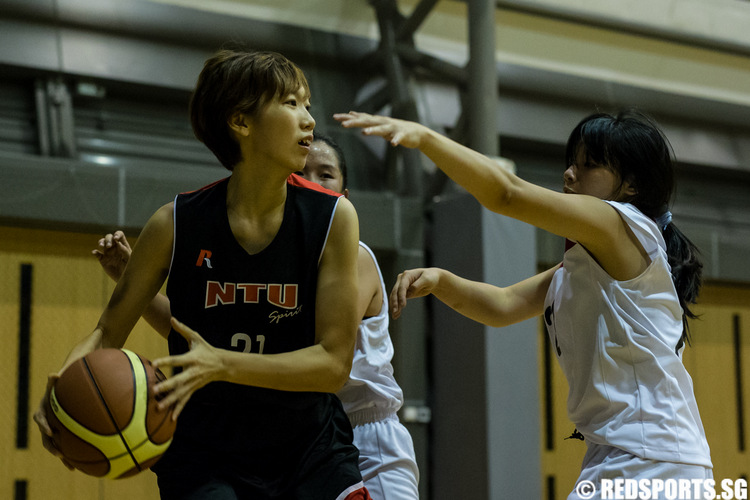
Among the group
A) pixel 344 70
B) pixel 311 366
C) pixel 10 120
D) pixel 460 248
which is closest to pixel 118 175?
pixel 10 120

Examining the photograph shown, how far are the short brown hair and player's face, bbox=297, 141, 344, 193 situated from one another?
2.85 feet

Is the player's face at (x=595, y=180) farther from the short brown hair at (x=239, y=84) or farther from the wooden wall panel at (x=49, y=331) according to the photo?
the wooden wall panel at (x=49, y=331)

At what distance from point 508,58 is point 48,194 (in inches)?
168

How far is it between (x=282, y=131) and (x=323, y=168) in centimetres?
93

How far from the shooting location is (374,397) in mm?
2883

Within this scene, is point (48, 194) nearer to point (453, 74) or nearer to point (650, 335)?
point (453, 74)

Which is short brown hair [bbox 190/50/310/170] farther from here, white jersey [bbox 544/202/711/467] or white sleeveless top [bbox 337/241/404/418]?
white jersey [bbox 544/202/711/467]

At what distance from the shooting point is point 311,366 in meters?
2.03

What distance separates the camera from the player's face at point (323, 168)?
3.13 metres

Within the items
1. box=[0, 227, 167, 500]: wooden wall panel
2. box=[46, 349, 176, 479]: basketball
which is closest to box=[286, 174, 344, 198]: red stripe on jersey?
box=[46, 349, 176, 479]: basketball

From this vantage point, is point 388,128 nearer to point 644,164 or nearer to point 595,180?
point 595,180

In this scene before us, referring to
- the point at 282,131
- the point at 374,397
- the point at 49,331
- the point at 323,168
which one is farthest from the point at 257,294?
the point at 49,331

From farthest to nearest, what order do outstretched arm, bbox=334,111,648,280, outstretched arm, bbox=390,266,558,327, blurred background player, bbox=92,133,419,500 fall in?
outstretched arm, bbox=390,266,558,327 < blurred background player, bbox=92,133,419,500 < outstretched arm, bbox=334,111,648,280

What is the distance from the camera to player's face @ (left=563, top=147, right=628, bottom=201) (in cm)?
254
